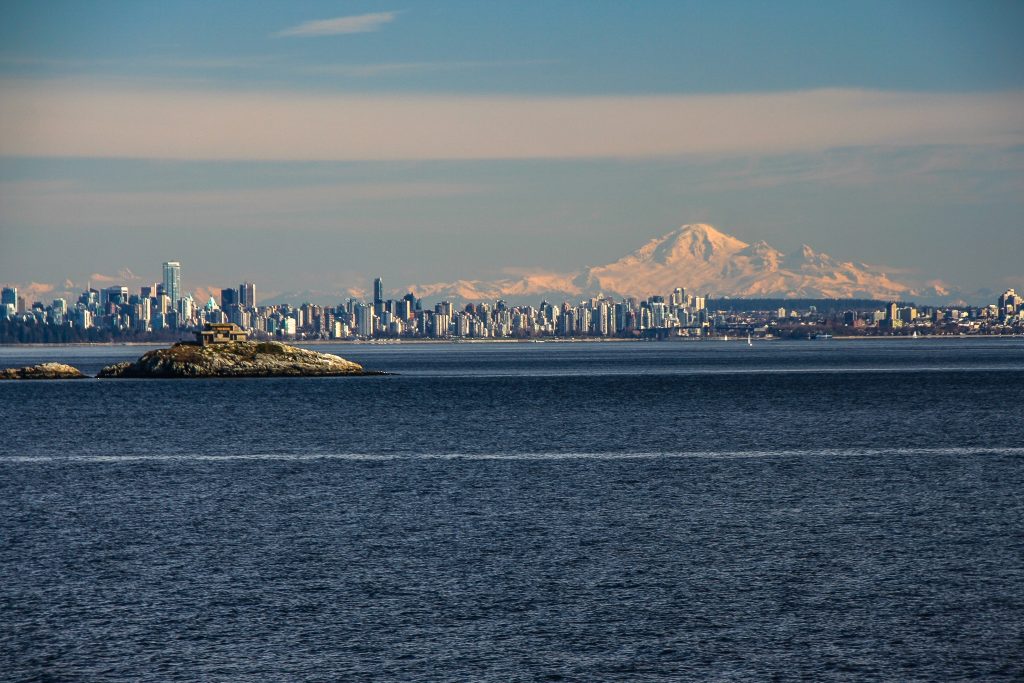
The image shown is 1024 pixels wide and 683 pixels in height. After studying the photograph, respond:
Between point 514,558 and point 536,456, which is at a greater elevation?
point 514,558

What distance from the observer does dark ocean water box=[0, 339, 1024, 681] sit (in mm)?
21141

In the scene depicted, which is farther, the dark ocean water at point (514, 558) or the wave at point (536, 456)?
the wave at point (536, 456)

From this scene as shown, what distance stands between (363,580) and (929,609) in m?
11.2

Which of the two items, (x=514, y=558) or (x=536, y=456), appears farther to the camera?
(x=536, y=456)

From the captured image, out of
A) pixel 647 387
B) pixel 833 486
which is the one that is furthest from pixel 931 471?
pixel 647 387

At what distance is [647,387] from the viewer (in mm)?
157125

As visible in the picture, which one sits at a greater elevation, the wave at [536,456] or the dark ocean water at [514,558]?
the dark ocean water at [514,558]

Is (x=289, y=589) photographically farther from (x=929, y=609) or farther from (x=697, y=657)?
(x=929, y=609)

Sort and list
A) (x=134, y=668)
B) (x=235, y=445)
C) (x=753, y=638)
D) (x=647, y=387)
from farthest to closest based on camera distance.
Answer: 1. (x=647, y=387)
2. (x=235, y=445)
3. (x=753, y=638)
4. (x=134, y=668)

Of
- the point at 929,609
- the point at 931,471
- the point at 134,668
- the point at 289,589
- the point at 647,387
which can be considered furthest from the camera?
the point at 647,387

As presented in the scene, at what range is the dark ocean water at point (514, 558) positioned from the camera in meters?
21.1

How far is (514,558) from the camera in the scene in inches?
1239

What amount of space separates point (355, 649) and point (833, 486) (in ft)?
101

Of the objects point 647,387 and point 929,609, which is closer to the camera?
point 929,609
